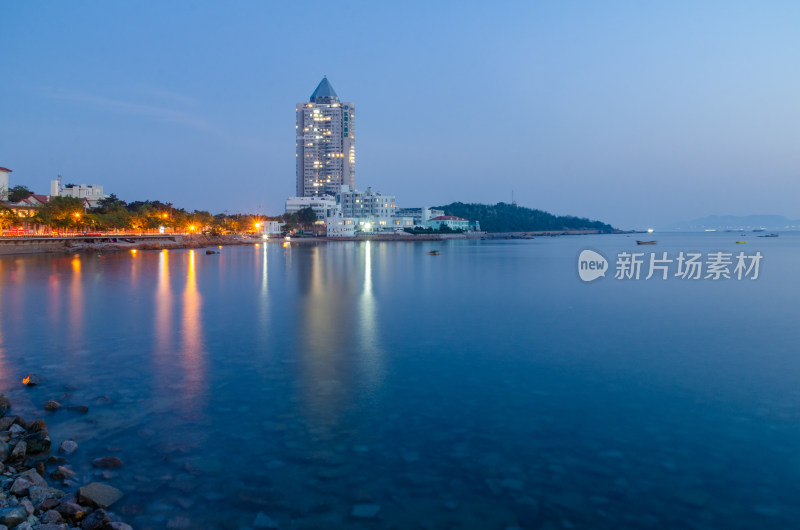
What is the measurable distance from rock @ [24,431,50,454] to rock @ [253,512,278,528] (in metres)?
3.89

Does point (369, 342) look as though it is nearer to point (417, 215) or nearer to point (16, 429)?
point (16, 429)

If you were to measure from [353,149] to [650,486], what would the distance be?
596ft

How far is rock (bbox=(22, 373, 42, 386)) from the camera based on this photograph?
434 inches

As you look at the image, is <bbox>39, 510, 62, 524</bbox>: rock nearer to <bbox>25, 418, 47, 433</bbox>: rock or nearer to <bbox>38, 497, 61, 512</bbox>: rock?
<bbox>38, 497, 61, 512</bbox>: rock

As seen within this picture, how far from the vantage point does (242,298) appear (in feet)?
86.4

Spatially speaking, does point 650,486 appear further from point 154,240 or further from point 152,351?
point 154,240

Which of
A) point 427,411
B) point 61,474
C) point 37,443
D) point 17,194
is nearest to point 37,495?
point 61,474

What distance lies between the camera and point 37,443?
7.71 meters

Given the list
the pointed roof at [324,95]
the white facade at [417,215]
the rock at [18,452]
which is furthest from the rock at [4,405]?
the pointed roof at [324,95]

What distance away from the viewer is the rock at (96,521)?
5.68m

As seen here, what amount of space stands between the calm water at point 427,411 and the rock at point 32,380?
197mm

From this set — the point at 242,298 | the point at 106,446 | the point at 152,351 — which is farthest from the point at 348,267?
the point at 106,446

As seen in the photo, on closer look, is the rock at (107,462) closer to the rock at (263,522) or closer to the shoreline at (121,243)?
the rock at (263,522)

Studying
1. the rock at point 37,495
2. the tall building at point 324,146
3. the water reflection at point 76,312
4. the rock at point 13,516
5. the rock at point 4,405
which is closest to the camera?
the rock at point 13,516
